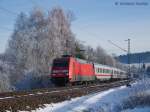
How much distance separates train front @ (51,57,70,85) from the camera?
36906 millimetres

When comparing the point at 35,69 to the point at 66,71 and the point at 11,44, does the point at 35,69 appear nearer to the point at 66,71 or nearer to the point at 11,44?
the point at 11,44

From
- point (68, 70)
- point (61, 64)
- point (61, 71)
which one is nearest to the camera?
point (68, 70)

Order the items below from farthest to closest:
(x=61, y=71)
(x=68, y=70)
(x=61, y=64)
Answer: (x=61, y=64)
(x=61, y=71)
(x=68, y=70)

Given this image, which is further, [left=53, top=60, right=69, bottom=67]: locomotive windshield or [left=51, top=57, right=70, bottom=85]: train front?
[left=53, top=60, right=69, bottom=67]: locomotive windshield

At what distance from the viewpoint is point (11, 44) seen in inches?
2377

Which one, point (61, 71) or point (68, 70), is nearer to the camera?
point (68, 70)

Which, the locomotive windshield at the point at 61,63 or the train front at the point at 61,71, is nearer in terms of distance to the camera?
the train front at the point at 61,71

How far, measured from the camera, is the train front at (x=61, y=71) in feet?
121

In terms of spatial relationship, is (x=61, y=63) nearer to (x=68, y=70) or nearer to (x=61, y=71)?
(x=61, y=71)

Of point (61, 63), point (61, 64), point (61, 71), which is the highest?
point (61, 63)

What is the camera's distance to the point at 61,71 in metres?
37.2

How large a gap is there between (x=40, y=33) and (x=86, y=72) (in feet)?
50.5

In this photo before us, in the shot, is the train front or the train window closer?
the train front

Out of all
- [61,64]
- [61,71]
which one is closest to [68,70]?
[61,71]
